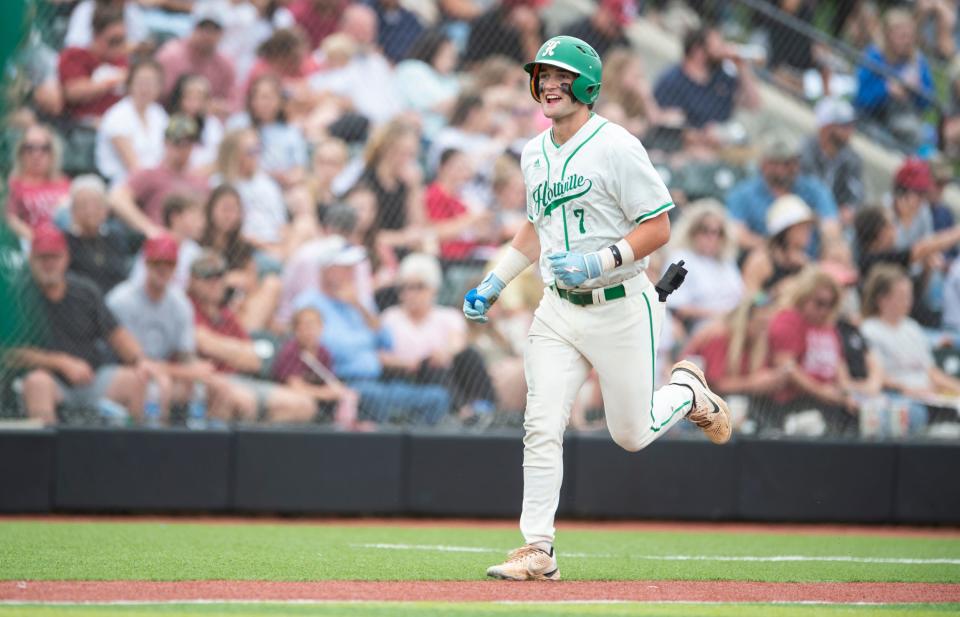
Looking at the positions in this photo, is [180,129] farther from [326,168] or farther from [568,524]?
[568,524]

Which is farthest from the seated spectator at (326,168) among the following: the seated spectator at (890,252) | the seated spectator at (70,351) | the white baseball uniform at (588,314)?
the white baseball uniform at (588,314)

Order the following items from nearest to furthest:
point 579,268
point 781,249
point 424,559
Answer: point 579,268 < point 424,559 < point 781,249

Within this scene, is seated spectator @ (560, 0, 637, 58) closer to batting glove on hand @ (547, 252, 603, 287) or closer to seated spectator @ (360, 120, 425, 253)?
seated spectator @ (360, 120, 425, 253)

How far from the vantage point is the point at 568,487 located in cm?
926

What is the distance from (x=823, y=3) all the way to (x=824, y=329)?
14.6ft

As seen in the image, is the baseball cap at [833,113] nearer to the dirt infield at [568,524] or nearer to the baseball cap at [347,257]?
the dirt infield at [568,524]

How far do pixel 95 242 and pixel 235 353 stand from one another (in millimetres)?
1155

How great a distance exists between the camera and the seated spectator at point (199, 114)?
973cm

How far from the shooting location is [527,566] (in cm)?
546

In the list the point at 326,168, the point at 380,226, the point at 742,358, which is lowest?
the point at 742,358

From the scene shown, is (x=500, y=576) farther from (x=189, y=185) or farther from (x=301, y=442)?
(x=189, y=185)

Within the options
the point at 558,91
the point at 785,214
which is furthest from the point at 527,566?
the point at 785,214

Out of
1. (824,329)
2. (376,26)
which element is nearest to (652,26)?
(376,26)

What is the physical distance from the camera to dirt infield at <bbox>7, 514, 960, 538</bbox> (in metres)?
8.63
